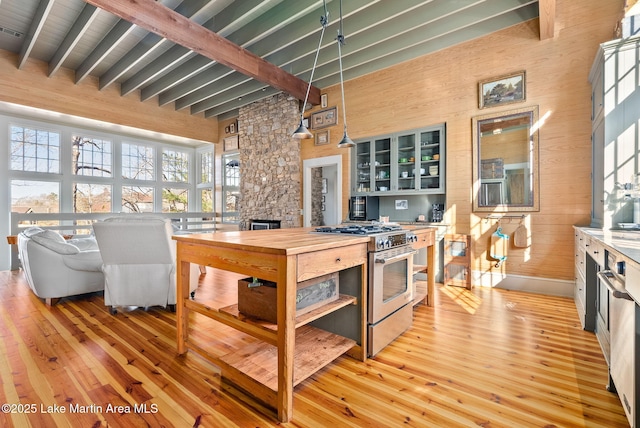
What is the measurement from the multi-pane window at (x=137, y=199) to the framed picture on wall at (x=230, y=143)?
2413 mm

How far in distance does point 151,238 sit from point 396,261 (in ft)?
7.61

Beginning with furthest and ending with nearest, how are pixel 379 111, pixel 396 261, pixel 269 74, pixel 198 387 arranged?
pixel 379 111 < pixel 269 74 < pixel 396 261 < pixel 198 387

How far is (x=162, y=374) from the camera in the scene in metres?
1.90

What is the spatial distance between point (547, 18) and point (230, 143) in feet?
21.9

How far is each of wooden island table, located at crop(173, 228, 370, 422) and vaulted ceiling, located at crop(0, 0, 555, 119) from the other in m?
3.13

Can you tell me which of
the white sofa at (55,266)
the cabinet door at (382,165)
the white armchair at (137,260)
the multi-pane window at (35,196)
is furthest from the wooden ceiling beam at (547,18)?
the multi-pane window at (35,196)

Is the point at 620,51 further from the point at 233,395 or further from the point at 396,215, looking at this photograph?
the point at 233,395

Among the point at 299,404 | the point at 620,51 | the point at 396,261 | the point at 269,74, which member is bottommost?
the point at 299,404

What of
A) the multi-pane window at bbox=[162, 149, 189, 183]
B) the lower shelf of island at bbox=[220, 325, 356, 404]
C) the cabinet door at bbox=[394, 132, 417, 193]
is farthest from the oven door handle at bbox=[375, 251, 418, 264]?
the multi-pane window at bbox=[162, 149, 189, 183]

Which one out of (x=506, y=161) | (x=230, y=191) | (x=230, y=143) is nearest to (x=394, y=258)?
(x=506, y=161)

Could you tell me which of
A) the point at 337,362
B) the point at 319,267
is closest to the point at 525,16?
the point at 319,267

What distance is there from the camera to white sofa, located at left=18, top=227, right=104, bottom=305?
3.24 m

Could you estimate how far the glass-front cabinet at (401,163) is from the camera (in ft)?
15.1

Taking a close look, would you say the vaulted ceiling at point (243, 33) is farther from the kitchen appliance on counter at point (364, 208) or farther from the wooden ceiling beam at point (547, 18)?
the kitchen appliance on counter at point (364, 208)
